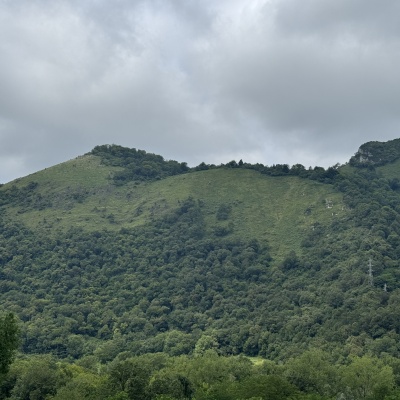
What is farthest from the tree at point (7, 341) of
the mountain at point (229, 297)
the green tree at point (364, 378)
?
the mountain at point (229, 297)

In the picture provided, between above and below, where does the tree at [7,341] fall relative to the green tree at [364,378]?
above

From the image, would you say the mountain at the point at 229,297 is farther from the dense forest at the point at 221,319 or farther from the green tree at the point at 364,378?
the green tree at the point at 364,378

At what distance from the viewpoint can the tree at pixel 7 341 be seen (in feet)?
245

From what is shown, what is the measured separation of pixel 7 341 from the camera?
75.3 meters

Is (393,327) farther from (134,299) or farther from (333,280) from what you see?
(134,299)

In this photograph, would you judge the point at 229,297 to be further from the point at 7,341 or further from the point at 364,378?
the point at 7,341

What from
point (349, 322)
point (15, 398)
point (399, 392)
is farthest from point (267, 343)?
point (15, 398)

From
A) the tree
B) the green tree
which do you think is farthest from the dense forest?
the tree

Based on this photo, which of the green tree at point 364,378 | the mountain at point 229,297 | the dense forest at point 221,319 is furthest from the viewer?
the mountain at point 229,297

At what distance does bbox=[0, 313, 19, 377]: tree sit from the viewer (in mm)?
74812

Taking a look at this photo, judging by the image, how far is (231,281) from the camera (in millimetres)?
186375

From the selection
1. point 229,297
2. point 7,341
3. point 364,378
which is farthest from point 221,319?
point 7,341

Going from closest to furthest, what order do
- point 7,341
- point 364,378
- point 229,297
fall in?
1. point 7,341
2. point 364,378
3. point 229,297

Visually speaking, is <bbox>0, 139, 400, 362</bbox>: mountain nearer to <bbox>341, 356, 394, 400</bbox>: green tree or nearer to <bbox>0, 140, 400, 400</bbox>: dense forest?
<bbox>0, 140, 400, 400</bbox>: dense forest
